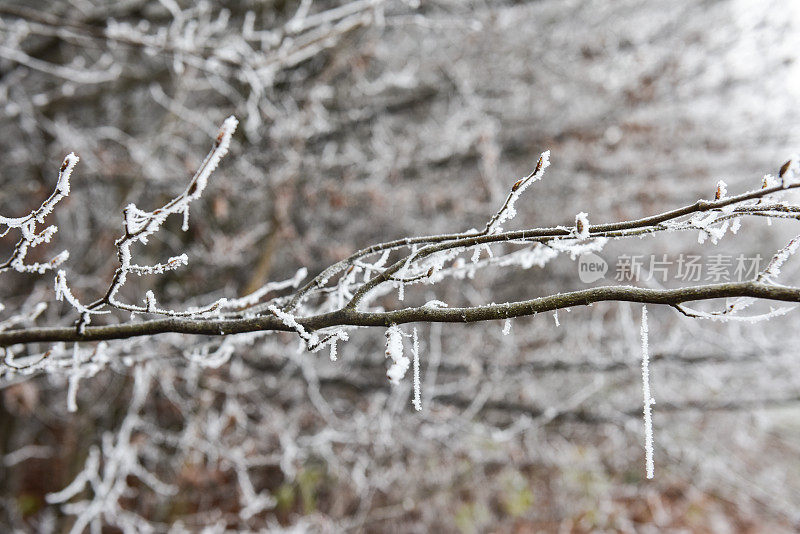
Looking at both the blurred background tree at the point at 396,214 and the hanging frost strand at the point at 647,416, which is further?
the blurred background tree at the point at 396,214

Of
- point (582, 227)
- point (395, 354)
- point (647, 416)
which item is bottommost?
point (647, 416)

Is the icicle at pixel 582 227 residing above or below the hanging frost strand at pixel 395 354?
above

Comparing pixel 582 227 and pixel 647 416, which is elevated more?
pixel 582 227

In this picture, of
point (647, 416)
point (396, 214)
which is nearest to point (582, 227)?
point (647, 416)

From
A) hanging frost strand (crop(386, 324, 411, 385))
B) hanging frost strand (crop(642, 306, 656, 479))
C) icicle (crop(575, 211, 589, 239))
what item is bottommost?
hanging frost strand (crop(642, 306, 656, 479))

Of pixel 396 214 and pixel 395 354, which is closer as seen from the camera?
pixel 395 354

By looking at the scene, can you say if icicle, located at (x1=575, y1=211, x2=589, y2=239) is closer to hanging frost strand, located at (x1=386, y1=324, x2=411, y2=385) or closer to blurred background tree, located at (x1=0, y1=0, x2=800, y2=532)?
hanging frost strand, located at (x1=386, y1=324, x2=411, y2=385)

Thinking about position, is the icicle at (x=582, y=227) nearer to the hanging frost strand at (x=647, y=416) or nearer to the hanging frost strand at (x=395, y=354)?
the hanging frost strand at (x=647, y=416)

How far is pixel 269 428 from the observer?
3900 millimetres

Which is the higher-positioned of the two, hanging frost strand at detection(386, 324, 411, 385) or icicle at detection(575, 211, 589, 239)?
icicle at detection(575, 211, 589, 239)

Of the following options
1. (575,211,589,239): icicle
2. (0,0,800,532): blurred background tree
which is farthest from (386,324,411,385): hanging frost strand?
(0,0,800,532): blurred background tree

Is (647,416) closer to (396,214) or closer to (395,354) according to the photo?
(395,354)

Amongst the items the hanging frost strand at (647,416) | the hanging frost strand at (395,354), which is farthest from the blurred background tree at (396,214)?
the hanging frost strand at (395,354)

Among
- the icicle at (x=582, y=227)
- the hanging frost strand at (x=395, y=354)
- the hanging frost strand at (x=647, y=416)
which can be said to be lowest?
the hanging frost strand at (x=647, y=416)
